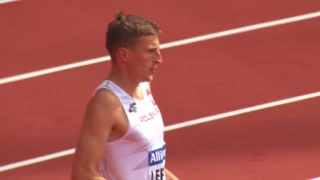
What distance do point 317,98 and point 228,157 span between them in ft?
4.39

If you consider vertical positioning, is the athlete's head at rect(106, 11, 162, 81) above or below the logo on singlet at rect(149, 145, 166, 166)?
above

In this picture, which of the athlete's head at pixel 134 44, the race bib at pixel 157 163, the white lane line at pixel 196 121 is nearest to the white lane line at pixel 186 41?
the white lane line at pixel 196 121

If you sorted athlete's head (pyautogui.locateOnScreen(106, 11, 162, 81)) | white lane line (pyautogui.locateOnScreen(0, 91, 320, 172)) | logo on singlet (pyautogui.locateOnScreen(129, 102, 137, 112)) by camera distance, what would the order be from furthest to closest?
white lane line (pyautogui.locateOnScreen(0, 91, 320, 172))
logo on singlet (pyautogui.locateOnScreen(129, 102, 137, 112))
athlete's head (pyautogui.locateOnScreen(106, 11, 162, 81))

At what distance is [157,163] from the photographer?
15.3 ft

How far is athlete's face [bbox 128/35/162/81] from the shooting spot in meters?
4.50

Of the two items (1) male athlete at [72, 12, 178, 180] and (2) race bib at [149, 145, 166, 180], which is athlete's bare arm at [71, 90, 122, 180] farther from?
(2) race bib at [149, 145, 166, 180]

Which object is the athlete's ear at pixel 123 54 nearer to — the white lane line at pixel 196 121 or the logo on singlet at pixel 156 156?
the logo on singlet at pixel 156 156

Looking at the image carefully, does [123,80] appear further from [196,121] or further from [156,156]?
[196,121]

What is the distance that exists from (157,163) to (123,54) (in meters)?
0.56

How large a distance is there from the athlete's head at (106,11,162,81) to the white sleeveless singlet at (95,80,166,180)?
0.13 metres

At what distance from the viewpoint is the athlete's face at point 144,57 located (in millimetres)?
4504

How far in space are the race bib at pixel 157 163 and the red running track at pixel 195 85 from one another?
2606 millimetres

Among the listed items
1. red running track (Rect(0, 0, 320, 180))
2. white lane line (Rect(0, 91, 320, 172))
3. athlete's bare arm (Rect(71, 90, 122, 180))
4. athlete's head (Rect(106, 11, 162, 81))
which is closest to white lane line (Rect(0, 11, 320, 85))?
red running track (Rect(0, 0, 320, 180))

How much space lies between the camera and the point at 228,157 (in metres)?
7.64
